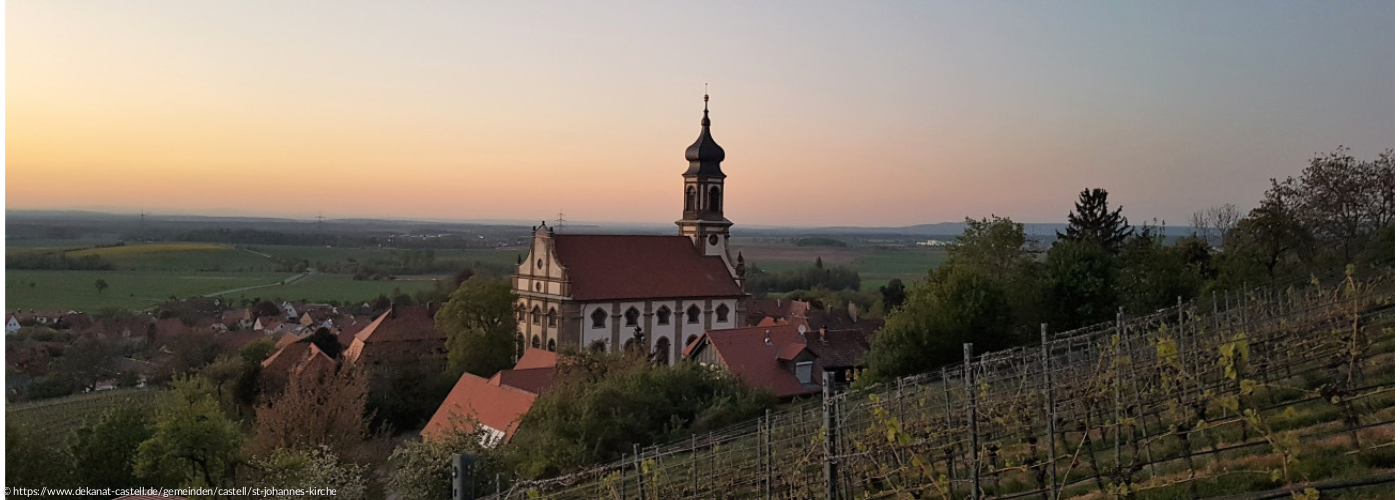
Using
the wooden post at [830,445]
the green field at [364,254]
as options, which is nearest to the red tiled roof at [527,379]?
the wooden post at [830,445]

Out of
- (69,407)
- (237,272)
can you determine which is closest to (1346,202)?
(69,407)

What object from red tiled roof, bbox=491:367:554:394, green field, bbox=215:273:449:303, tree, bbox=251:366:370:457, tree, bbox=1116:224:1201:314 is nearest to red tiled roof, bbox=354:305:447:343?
red tiled roof, bbox=491:367:554:394

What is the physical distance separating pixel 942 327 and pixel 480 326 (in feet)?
73.9

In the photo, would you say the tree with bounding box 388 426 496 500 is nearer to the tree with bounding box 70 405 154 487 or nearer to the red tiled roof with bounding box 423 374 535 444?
the red tiled roof with bounding box 423 374 535 444

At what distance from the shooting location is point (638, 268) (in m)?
42.0

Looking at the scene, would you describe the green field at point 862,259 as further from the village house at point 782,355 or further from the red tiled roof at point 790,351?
the red tiled roof at point 790,351

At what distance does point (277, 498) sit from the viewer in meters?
14.7

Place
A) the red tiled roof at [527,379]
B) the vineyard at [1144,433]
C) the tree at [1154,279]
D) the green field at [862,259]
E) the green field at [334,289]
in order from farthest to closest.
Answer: the green field at [862,259], the green field at [334,289], the red tiled roof at [527,379], the tree at [1154,279], the vineyard at [1144,433]

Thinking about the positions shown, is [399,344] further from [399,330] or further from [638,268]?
[638,268]

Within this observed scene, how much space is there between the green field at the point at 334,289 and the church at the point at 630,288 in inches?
1824

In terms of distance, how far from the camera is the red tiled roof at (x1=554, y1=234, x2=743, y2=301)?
40.5 metres

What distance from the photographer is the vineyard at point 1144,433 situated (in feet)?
22.1

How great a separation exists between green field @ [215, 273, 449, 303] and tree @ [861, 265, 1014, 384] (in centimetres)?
6635

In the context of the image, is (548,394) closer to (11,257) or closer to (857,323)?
(857,323)
